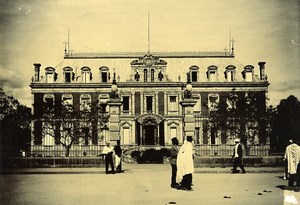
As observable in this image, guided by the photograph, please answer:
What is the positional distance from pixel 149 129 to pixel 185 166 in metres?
24.6

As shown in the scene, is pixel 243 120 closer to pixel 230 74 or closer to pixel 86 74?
pixel 230 74

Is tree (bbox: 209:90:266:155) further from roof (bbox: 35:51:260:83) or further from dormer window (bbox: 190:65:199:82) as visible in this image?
roof (bbox: 35:51:260:83)

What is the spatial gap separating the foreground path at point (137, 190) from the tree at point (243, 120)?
9.95 metres

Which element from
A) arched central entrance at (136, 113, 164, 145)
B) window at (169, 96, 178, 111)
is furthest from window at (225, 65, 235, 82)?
arched central entrance at (136, 113, 164, 145)

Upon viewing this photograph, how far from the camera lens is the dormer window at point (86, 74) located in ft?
120

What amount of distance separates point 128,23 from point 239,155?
17.2 ft

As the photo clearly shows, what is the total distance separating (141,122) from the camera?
35938 mm

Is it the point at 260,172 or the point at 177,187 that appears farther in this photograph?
the point at 260,172

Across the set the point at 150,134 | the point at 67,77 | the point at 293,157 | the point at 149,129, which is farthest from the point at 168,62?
the point at 293,157

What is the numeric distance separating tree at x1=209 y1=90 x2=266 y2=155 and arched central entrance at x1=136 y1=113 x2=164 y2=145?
9.34m

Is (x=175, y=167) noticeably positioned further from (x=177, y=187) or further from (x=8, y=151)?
(x=8, y=151)

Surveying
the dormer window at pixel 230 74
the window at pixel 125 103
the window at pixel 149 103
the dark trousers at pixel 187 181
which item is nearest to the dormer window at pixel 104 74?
the window at pixel 125 103

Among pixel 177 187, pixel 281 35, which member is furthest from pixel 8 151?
pixel 281 35

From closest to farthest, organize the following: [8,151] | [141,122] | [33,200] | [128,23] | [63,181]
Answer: [33,200]
[63,181]
[128,23]
[8,151]
[141,122]
